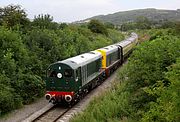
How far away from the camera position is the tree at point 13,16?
33.0 m

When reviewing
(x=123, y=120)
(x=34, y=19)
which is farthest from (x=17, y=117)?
(x=34, y=19)

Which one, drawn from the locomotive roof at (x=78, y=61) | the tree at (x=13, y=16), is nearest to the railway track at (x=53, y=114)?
the locomotive roof at (x=78, y=61)

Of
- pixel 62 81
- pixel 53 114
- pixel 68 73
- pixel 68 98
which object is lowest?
pixel 53 114

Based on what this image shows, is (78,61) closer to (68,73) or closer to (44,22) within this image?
(68,73)

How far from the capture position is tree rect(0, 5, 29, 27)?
33.0 m

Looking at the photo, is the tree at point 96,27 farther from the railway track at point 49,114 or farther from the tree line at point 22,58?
the railway track at point 49,114

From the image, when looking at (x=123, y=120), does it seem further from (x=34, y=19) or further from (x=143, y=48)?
(x=34, y=19)

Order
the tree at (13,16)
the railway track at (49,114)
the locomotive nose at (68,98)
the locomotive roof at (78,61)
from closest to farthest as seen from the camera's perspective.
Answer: the railway track at (49,114), the locomotive nose at (68,98), the locomotive roof at (78,61), the tree at (13,16)

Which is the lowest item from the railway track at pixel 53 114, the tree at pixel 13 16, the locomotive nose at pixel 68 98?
the railway track at pixel 53 114

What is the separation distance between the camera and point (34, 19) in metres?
37.3

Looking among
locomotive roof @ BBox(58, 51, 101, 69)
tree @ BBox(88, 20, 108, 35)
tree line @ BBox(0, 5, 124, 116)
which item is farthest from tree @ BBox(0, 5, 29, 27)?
tree @ BBox(88, 20, 108, 35)

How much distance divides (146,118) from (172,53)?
565 centimetres

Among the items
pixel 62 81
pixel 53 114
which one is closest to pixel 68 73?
pixel 62 81

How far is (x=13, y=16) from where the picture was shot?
3309 centimetres
